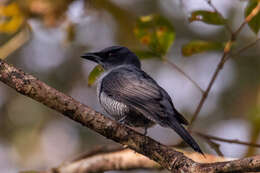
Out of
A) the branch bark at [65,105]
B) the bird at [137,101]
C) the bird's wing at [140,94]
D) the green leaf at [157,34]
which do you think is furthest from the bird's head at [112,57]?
the branch bark at [65,105]

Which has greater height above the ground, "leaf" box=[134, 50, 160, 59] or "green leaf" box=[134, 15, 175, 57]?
"green leaf" box=[134, 15, 175, 57]

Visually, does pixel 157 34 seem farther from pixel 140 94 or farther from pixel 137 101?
pixel 137 101

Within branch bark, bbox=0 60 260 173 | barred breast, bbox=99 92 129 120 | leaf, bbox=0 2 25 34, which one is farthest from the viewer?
leaf, bbox=0 2 25 34

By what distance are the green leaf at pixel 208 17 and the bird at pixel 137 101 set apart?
86 cm

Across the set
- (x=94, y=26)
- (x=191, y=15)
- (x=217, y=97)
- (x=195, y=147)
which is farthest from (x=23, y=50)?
(x=195, y=147)

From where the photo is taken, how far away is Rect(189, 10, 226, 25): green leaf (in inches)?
154

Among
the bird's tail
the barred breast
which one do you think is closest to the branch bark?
the bird's tail

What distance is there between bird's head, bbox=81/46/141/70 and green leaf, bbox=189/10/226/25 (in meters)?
1.62

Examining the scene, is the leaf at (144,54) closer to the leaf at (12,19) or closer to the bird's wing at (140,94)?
the bird's wing at (140,94)

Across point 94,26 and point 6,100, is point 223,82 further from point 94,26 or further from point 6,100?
point 6,100

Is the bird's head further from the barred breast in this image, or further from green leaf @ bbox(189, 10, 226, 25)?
green leaf @ bbox(189, 10, 226, 25)

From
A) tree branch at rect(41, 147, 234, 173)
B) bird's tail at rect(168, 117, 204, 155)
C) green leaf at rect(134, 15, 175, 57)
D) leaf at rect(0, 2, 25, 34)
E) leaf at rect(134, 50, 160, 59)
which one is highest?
leaf at rect(0, 2, 25, 34)

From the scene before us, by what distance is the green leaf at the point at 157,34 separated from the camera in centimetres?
430

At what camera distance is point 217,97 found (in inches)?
378
